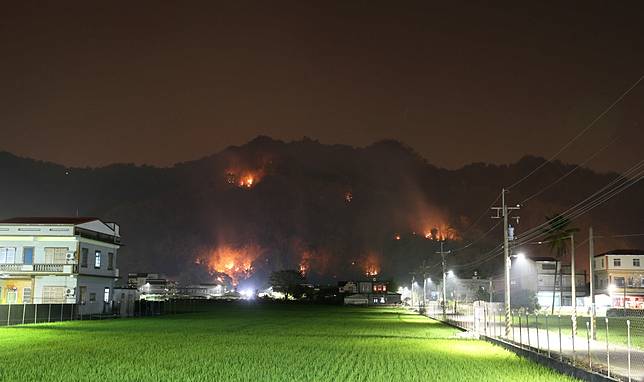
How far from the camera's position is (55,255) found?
58.7 metres

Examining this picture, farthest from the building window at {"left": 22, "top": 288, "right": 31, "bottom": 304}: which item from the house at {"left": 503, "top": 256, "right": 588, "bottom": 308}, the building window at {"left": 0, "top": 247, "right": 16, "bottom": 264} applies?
the house at {"left": 503, "top": 256, "right": 588, "bottom": 308}

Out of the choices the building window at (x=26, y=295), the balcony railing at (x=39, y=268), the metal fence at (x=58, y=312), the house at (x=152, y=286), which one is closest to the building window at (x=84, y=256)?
the balcony railing at (x=39, y=268)

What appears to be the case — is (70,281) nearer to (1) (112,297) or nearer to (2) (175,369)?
(1) (112,297)

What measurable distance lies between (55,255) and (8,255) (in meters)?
→ 4.00

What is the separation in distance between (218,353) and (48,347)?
7.59 m

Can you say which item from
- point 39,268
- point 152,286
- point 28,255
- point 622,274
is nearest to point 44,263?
point 39,268

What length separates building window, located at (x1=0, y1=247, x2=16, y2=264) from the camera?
192 feet

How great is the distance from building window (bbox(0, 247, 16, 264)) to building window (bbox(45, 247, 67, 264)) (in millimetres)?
2767

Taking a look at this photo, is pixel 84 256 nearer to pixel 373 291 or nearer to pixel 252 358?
pixel 252 358

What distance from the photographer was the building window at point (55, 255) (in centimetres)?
5859

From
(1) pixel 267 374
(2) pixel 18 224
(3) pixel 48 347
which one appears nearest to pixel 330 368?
(1) pixel 267 374

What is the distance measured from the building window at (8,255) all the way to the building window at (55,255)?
9.08ft

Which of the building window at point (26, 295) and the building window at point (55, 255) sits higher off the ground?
the building window at point (55, 255)

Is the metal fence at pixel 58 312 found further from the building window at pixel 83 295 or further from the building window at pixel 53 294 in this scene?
the building window at pixel 53 294
